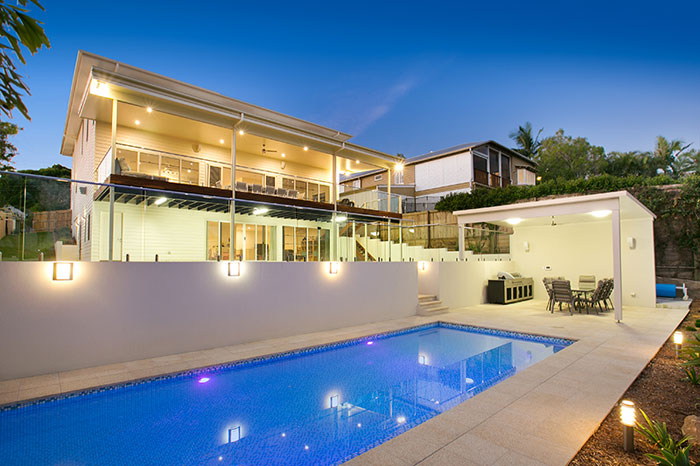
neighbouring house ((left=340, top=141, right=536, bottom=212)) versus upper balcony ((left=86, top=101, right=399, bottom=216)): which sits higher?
neighbouring house ((left=340, top=141, right=536, bottom=212))

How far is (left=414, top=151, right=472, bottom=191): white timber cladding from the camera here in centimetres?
2569

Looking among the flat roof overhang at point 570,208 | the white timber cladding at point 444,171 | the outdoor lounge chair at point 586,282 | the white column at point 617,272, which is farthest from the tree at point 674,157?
the white column at point 617,272

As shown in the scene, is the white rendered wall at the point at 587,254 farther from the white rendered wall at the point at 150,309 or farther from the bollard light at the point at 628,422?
the bollard light at the point at 628,422

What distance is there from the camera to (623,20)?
19297 mm

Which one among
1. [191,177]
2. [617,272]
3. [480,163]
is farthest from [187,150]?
[480,163]

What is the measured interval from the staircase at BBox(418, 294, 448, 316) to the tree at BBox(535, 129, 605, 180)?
63.3 ft

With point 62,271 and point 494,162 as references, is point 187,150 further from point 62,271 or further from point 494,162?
point 494,162

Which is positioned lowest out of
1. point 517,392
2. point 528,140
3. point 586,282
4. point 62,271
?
point 517,392

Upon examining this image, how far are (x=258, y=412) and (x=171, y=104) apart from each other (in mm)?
9340

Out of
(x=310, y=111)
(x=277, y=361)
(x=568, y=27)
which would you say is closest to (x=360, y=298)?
(x=277, y=361)

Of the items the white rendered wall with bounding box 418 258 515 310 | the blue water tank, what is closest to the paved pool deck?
the white rendered wall with bounding box 418 258 515 310

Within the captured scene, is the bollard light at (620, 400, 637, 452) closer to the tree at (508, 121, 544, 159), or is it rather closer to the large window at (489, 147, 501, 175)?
the large window at (489, 147, 501, 175)

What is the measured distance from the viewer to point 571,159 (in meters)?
27.2

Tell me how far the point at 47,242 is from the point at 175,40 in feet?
84.5
